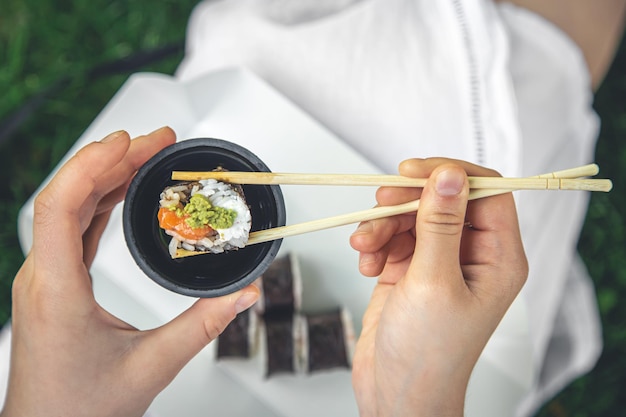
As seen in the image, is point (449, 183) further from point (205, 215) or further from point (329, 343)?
point (329, 343)

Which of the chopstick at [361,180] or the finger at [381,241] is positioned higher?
the chopstick at [361,180]

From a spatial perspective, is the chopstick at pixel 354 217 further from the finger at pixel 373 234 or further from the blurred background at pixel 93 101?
the blurred background at pixel 93 101

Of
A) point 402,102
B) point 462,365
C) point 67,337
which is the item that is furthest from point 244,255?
point 402,102

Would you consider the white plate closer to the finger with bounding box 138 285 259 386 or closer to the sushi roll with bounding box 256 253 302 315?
the sushi roll with bounding box 256 253 302 315

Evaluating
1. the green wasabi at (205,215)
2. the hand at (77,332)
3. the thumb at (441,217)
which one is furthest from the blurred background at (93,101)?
the thumb at (441,217)

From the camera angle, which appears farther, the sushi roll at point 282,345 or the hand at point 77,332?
the sushi roll at point 282,345

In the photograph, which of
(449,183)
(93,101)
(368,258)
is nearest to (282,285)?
(368,258)

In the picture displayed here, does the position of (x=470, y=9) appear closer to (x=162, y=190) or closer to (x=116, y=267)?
(x=162, y=190)
